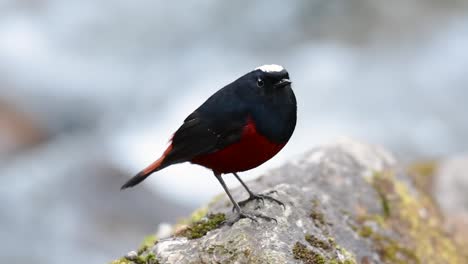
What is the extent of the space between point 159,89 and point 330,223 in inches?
462

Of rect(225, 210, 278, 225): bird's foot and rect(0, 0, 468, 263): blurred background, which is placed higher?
rect(0, 0, 468, 263): blurred background

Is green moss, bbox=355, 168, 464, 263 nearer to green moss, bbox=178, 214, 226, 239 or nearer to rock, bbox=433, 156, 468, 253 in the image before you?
rock, bbox=433, 156, 468, 253

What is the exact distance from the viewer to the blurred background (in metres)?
11.6

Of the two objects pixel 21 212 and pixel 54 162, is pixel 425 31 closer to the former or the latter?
pixel 54 162

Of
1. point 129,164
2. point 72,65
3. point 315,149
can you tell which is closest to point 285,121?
point 315,149

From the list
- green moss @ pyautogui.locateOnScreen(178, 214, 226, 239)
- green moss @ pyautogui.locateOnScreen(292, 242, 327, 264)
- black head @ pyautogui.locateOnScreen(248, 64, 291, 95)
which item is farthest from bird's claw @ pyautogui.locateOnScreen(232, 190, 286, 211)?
black head @ pyautogui.locateOnScreen(248, 64, 291, 95)

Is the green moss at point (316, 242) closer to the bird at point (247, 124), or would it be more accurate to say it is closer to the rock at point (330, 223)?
the rock at point (330, 223)

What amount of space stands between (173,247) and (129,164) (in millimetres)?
9378

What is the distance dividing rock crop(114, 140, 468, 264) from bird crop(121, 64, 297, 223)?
0.19 meters

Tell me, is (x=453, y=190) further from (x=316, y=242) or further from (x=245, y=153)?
(x=245, y=153)

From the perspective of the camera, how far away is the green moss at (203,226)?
3986 mm

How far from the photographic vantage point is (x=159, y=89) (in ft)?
51.6

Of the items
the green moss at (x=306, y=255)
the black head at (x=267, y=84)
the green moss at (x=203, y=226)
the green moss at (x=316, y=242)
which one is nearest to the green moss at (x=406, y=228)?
the green moss at (x=316, y=242)

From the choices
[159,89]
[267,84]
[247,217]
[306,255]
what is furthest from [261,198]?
[159,89]
